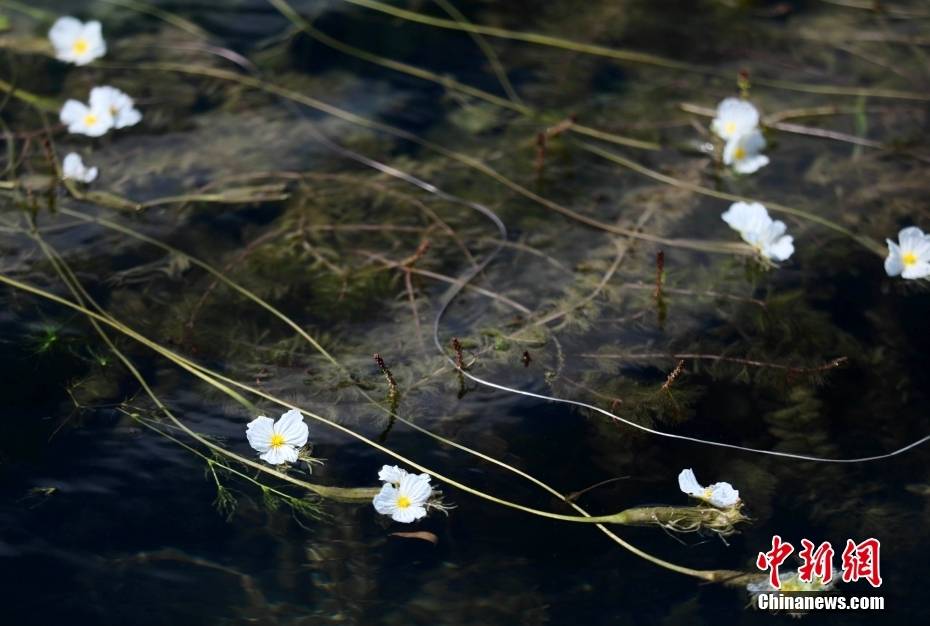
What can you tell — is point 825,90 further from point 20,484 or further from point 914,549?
point 20,484

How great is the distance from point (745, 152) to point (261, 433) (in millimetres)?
1851

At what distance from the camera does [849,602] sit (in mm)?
2225

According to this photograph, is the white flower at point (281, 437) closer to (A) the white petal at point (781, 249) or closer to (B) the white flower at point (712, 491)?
(B) the white flower at point (712, 491)

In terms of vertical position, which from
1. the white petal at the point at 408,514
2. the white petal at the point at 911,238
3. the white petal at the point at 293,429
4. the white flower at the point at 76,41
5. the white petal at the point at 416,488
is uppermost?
the white flower at the point at 76,41

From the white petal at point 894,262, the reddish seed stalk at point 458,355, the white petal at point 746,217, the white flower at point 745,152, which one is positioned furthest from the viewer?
the white flower at point 745,152

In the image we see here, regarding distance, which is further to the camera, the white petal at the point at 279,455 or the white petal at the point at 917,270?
the white petal at the point at 917,270

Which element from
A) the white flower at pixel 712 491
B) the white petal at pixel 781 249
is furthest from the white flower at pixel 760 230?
the white flower at pixel 712 491

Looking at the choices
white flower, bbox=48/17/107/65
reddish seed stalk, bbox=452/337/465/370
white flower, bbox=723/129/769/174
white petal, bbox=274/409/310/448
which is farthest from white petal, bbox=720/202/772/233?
white flower, bbox=48/17/107/65

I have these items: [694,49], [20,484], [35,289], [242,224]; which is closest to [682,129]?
[694,49]

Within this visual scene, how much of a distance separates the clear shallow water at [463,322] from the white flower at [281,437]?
0.30 feet

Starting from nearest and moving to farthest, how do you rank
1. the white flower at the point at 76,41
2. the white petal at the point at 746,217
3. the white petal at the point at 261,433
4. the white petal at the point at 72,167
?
the white petal at the point at 261,433 → the white petal at the point at 746,217 → the white petal at the point at 72,167 → the white flower at the point at 76,41

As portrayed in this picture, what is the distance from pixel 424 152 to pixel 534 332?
96 cm

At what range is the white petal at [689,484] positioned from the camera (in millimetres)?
2311

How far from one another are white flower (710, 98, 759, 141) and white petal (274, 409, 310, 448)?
69.3 inches
